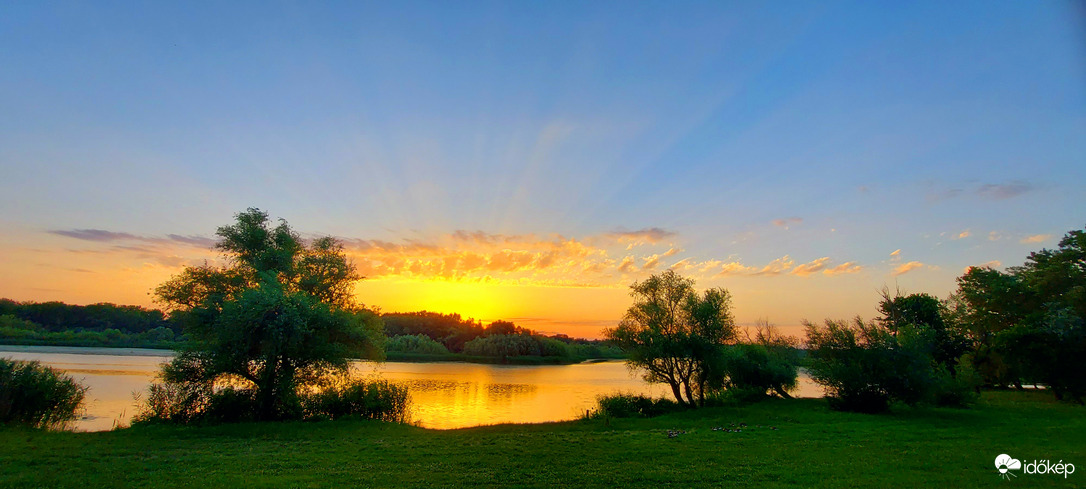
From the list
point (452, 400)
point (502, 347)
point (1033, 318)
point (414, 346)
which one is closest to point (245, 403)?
point (452, 400)

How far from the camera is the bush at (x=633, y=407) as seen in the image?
2814 cm

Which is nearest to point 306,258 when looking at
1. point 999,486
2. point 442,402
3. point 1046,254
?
point 442,402

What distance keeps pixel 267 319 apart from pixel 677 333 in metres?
24.1

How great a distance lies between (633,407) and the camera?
28.7m

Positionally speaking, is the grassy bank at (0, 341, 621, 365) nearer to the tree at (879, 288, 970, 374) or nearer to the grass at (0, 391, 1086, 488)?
the grass at (0, 391, 1086, 488)

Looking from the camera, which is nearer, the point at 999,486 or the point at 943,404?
the point at 999,486

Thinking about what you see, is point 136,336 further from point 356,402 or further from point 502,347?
point 356,402

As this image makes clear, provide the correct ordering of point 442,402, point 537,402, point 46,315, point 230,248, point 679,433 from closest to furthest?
1. point 679,433
2. point 230,248
3. point 442,402
4. point 537,402
5. point 46,315

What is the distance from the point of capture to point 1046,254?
39.4 meters

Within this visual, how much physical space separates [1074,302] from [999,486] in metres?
33.6

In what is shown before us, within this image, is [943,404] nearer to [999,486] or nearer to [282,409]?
[999,486]

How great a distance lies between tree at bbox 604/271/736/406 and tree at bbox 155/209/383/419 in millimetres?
16844

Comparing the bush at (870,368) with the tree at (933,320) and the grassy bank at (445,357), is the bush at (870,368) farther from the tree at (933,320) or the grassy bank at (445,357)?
the grassy bank at (445,357)

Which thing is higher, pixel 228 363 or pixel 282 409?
pixel 228 363
